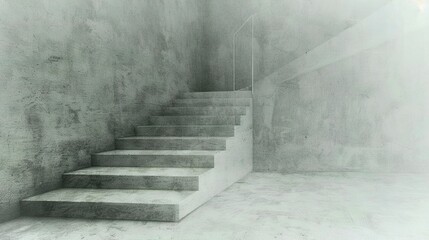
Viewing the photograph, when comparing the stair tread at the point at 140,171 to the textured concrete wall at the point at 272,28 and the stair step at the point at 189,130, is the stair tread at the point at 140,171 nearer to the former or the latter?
the stair step at the point at 189,130

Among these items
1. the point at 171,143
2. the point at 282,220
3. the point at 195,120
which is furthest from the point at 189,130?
the point at 282,220

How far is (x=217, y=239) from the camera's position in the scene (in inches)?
88.7

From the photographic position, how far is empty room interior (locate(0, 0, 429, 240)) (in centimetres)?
266

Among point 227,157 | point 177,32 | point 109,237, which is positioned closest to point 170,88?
point 177,32

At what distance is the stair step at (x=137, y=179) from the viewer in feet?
10.0

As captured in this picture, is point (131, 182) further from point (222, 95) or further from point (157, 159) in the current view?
point (222, 95)

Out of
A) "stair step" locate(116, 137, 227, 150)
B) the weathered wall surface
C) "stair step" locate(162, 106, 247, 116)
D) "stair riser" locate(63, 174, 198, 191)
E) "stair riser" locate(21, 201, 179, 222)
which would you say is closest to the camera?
"stair riser" locate(21, 201, 179, 222)

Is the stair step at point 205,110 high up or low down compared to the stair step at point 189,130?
up

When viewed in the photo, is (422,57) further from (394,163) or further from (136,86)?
(136,86)

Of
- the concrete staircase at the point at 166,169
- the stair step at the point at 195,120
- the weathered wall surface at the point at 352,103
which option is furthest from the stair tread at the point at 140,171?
the weathered wall surface at the point at 352,103

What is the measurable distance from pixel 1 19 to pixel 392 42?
4.88 meters

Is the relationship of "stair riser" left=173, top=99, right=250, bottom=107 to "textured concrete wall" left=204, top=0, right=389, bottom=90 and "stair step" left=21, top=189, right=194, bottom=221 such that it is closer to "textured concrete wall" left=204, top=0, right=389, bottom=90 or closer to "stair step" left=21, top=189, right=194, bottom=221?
"textured concrete wall" left=204, top=0, right=389, bottom=90

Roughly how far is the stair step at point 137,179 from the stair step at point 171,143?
0.62 metres

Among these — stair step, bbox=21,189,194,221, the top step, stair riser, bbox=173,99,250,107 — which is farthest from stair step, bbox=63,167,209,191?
the top step
